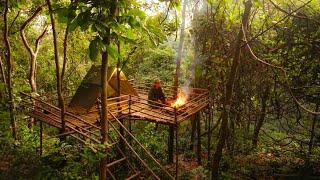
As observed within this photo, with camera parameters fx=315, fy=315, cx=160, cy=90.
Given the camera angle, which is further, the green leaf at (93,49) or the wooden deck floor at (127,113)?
the wooden deck floor at (127,113)

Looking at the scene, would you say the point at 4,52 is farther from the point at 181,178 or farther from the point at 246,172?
the point at 246,172

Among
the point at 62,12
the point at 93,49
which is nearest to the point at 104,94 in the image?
the point at 93,49

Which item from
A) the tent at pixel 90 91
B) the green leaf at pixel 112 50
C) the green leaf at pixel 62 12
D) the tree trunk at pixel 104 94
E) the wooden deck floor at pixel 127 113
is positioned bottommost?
the wooden deck floor at pixel 127 113

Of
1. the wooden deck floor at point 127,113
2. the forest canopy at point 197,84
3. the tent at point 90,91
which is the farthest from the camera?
the tent at point 90,91

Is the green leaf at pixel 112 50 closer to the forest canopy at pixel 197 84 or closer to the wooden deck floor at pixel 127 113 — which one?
the forest canopy at pixel 197 84

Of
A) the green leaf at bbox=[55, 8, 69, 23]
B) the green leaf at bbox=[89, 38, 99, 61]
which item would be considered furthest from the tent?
the green leaf at bbox=[89, 38, 99, 61]

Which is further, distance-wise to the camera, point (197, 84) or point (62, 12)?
point (197, 84)

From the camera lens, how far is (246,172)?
559 inches

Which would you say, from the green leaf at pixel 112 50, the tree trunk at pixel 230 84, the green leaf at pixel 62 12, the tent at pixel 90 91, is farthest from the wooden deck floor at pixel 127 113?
Answer: the green leaf at pixel 62 12

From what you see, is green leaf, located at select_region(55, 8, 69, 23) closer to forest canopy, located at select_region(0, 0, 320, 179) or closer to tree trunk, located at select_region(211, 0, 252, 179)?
forest canopy, located at select_region(0, 0, 320, 179)

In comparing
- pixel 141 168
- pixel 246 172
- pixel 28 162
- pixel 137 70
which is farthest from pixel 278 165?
pixel 137 70

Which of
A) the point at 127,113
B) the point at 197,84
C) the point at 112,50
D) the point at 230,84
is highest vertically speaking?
the point at 112,50

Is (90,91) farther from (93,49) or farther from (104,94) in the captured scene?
(93,49)

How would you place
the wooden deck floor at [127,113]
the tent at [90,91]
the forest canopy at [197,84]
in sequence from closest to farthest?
the forest canopy at [197,84], the wooden deck floor at [127,113], the tent at [90,91]
